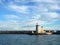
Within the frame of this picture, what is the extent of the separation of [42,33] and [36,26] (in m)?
11.9

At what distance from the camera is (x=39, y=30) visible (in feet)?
468

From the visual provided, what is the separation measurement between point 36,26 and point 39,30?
3779 mm

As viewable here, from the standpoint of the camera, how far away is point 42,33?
150875 millimetres

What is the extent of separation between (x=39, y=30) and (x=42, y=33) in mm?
8865

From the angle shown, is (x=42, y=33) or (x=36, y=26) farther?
(x=42, y=33)

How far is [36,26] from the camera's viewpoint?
141250 mm
